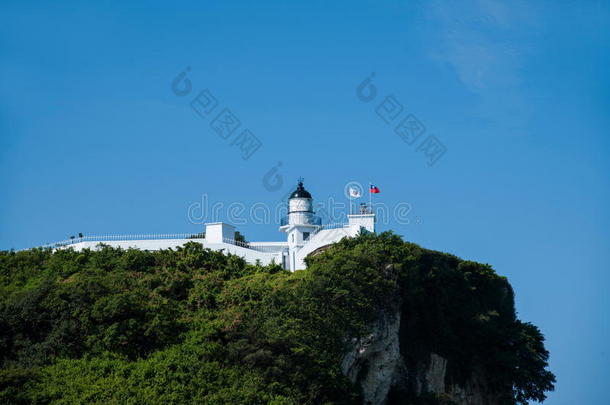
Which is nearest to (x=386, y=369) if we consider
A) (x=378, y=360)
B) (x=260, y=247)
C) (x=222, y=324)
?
(x=378, y=360)

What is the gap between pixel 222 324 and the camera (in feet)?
105

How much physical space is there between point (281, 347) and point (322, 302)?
9.82ft

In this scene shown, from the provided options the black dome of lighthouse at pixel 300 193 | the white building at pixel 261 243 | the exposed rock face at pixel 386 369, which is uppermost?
the black dome of lighthouse at pixel 300 193

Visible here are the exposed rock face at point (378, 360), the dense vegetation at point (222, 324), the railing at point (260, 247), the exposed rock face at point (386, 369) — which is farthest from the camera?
the railing at point (260, 247)

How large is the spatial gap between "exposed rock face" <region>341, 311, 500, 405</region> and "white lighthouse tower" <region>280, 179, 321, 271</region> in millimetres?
7090

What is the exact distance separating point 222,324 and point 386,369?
25.6 ft

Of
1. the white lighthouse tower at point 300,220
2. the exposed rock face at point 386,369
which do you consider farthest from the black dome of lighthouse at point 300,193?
the exposed rock face at point 386,369

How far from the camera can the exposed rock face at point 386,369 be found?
3422cm

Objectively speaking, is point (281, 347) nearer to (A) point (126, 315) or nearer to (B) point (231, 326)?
(B) point (231, 326)

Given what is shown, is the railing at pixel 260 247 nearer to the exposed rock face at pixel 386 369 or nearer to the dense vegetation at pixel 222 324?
the dense vegetation at pixel 222 324

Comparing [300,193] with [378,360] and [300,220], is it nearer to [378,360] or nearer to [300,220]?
[300,220]

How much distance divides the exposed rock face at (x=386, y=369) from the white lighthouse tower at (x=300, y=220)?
709 cm

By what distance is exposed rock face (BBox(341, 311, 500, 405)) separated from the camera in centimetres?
3422

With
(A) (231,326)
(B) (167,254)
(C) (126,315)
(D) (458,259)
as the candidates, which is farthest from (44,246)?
(D) (458,259)
